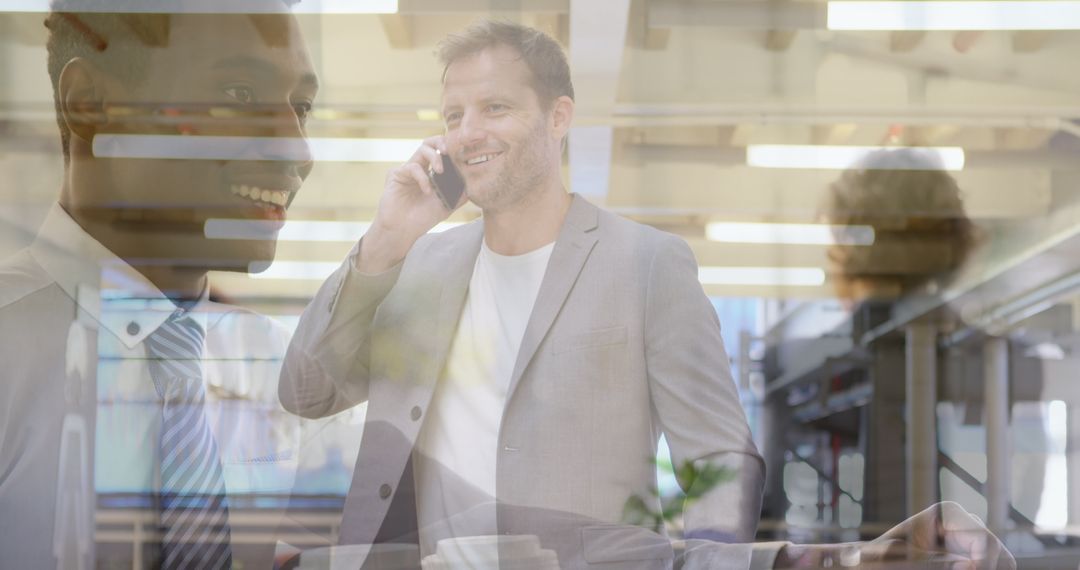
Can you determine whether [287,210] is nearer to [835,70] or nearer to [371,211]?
[371,211]

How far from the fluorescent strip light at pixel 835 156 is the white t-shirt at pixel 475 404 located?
439mm

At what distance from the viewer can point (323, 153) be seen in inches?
82.4

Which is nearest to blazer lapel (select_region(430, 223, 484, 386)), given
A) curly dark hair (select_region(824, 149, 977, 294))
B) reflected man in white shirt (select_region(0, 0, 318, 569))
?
reflected man in white shirt (select_region(0, 0, 318, 569))

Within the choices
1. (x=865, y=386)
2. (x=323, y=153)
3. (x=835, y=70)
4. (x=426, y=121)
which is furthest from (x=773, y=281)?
(x=323, y=153)

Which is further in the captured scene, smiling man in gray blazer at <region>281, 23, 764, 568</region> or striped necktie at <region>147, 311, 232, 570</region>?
striped necktie at <region>147, 311, 232, 570</region>

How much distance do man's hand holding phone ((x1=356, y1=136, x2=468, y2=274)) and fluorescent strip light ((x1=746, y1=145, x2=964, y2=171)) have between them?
0.60 meters

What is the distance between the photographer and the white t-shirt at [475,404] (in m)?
2.02

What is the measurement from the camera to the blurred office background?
2.03m

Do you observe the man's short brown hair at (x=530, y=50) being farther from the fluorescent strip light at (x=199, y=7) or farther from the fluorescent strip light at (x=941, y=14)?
the fluorescent strip light at (x=941, y=14)

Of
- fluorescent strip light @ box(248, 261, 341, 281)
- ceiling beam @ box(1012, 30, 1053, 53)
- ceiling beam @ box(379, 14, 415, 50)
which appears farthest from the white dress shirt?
ceiling beam @ box(1012, 30, 1053, 53)

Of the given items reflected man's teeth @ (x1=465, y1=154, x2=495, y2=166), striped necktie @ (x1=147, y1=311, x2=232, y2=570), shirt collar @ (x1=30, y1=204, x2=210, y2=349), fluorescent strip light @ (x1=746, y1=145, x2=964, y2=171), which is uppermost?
fluorescent strip light @ (x1=746, y1=145, x2=964, y2=171)

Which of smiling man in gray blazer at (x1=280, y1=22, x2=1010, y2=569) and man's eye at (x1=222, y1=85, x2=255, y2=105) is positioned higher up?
man's eye at (x1=222, y1=85, x2=255, y2=105)

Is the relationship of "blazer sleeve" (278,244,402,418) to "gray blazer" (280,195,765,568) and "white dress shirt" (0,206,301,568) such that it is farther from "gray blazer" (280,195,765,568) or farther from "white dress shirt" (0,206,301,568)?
"white dress shirt" (0,206,301,568)

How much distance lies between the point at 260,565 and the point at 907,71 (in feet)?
5.18
